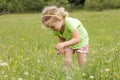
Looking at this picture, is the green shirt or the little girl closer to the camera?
the little girl

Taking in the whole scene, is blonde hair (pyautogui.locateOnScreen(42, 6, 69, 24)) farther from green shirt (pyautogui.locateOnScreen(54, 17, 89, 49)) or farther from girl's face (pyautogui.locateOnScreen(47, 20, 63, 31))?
green shirt (pyautogui.locateOnScreen(54, 17, 89, 49))

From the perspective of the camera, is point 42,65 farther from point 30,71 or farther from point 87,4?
point 87,4

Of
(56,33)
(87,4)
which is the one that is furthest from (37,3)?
(56,33)

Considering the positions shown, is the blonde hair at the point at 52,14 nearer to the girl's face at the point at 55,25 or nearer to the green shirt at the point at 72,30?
the girl's face at the point at 55,25

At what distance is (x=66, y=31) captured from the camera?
22.4ft

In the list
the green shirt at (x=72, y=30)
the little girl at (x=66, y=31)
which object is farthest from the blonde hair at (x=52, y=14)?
the green shirt at (x=72, y=30)

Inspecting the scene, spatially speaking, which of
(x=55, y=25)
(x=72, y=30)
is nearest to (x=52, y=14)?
(x=55, y=25)

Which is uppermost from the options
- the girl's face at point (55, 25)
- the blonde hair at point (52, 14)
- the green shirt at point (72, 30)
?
the blonde hair at point (52, 14)

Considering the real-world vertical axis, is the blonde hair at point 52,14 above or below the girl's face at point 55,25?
above

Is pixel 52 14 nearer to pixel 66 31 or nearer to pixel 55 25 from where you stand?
pixel 55 25

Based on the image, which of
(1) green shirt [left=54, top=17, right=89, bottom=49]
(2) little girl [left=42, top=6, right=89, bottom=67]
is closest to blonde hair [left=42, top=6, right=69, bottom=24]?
(2) little girl [left=42, top=6, right=89, bottom=67]

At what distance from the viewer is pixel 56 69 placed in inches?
203

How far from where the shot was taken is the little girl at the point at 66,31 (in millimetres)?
6246

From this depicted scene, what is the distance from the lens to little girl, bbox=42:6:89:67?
6246mm
